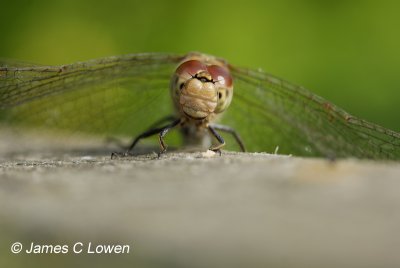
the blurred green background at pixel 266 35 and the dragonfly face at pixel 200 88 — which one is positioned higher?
the blurred green background at pixel 266 35

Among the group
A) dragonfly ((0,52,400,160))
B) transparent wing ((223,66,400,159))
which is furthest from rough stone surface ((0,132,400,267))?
dragonfly ((0,52,400,160))

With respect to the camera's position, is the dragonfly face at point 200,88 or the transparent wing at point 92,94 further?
the transparent wing at point 92,94

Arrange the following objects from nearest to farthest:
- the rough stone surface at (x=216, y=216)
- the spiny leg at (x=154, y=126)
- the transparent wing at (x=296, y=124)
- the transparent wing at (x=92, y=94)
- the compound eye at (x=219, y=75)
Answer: the rough stone surface at (x=216, y=216) < the transparent wing at (x=296, y=124) < the compound eye at (x=219, y=75) < the transparent wing at (x=92, y=94) < the spiny leg at (x=154, y=126)

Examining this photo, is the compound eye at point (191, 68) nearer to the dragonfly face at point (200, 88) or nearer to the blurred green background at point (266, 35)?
the dragonfly face at point (200, 88)

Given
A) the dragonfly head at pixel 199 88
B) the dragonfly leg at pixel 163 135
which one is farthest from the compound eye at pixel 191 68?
the dragonfly leg at pixel 163 135

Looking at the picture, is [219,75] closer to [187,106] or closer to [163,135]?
[187,106]

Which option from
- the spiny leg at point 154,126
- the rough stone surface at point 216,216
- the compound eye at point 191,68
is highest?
the spiny leg at point 154,126

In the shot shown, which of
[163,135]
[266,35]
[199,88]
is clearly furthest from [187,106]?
[266,35]
